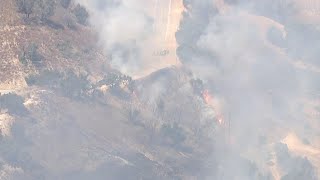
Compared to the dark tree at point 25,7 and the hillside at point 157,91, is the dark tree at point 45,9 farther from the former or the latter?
the dark tree at point 25,7

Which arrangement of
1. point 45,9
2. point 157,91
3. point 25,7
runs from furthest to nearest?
1. point 157,91
2. point 45,9
3. point 25,7

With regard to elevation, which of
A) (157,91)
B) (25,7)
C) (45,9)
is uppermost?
→ (45,9)

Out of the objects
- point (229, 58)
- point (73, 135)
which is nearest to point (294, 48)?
point (229, 58)

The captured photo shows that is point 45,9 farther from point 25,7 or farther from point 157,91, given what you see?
point 157,91

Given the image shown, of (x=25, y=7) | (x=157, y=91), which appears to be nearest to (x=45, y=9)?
(x=25, y=7)

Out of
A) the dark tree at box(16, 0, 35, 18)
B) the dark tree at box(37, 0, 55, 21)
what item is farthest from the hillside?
the dark tree at box(16, 0, 35, 18)

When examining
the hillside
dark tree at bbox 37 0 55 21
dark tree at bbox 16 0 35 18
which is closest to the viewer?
the hillside

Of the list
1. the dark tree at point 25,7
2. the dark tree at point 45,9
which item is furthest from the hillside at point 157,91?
the dark tree at point 25,7

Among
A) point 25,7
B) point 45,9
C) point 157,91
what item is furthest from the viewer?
point 157,91

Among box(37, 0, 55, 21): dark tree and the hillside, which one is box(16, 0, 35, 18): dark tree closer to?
the hillside

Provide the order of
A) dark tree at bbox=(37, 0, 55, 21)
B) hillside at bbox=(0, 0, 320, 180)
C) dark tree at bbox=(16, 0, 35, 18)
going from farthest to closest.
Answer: dark tree at bbox=(37, 0, 55, 21), dark tree at bbox=(16, 0, 35, 18), hillside at bbox=(0, 0, 320, 180)

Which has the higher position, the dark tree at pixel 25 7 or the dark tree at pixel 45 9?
the dark tree at pixel 45 9
